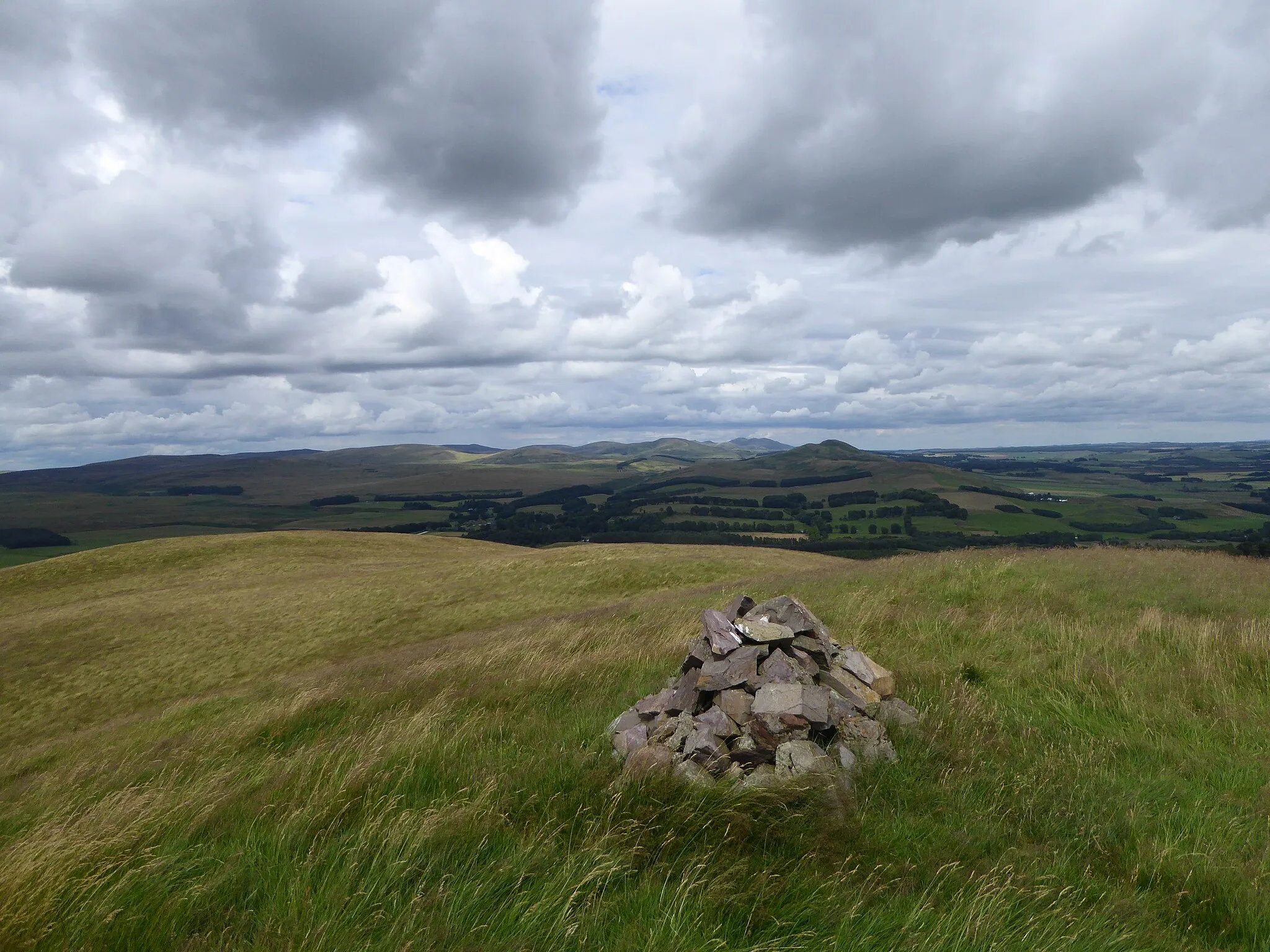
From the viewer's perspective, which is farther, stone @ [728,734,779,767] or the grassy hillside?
stone @ [728,734,779,767]

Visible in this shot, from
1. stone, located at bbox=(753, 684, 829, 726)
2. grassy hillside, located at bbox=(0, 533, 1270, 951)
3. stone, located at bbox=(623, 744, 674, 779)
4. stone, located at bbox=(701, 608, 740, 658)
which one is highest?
stone, located at bbox=(701, 608, 740, 658)

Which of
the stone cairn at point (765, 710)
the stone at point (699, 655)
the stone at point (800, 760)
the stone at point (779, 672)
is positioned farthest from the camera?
the stone at point (699, 655)

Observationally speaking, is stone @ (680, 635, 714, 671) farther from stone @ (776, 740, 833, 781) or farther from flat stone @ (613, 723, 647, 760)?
stone @ (776, 740, 833, 781)

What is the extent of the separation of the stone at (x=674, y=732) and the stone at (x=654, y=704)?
49 centimetres

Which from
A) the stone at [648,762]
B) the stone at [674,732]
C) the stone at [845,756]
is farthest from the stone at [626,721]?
the stone at [845,756]

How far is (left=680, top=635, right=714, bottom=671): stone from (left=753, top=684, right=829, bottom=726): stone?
4.31ft

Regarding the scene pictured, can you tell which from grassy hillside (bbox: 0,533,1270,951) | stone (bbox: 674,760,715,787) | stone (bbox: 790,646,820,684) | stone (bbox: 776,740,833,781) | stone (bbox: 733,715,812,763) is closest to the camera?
grassy hillside (bbox: 0,533,1270,951)

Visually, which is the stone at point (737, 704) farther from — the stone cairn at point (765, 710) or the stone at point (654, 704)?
the stone at point (654, 704)

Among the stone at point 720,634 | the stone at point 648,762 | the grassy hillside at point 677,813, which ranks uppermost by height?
the stone at point 720,634

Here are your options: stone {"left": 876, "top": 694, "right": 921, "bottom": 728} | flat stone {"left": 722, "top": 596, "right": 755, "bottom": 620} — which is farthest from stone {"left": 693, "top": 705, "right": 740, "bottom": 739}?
flat stone {"left": 722, "top": 596, "right": 755, "bottom": 620}

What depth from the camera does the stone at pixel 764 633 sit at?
26.8 feet

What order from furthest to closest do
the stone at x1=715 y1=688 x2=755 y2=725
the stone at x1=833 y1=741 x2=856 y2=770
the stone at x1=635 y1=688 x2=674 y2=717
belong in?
the stone at x1=635 y1=688 x2=674 y2=717, the stone at x1=715 y1=688 x2=755 y2=725, the stone at x1=833 y1=741 x2=856 y2=770

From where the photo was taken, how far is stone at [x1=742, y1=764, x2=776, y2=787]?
5766mm

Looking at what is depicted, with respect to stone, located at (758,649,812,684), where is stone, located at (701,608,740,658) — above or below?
above
